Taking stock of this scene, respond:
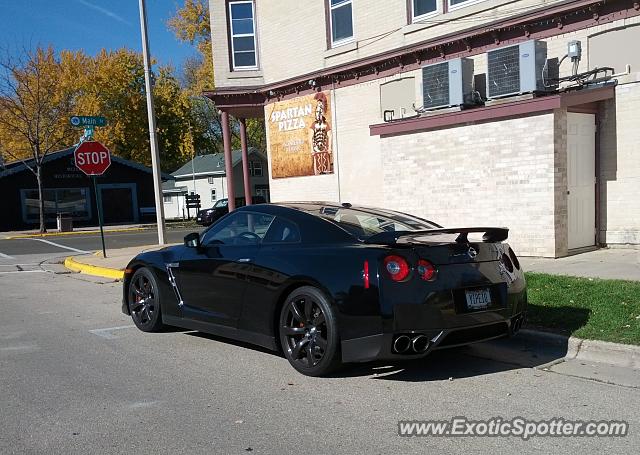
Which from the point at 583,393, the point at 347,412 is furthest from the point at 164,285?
the point at 583,393

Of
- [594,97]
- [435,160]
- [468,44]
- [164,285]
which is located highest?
[468,44]

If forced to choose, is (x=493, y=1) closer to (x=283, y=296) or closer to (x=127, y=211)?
(x=283, y=296)

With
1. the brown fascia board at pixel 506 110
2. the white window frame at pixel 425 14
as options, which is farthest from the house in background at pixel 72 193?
the brown fascia board at pixel 506 110

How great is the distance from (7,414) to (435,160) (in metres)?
9.49

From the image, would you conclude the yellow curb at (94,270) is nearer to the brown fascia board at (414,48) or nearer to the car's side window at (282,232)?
the brown fascia board at (414,48)

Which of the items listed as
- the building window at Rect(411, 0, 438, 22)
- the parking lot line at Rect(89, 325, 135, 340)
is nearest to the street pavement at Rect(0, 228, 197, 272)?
the parking lot line at Rect(89, 325, 135, 340)

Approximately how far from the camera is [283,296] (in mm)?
5422

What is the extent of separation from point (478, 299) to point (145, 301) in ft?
13.3

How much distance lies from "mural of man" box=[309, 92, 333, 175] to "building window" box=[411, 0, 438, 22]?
3358 mm

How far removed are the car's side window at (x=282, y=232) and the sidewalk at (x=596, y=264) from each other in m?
5.07

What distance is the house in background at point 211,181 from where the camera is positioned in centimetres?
4809

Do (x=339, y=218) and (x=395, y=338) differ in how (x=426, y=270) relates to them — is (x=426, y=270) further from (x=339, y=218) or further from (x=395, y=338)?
(x=339, y=218)

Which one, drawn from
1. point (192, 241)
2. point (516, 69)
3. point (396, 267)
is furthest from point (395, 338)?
point (516, 69)

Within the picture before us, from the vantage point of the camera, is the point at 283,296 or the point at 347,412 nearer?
the point at 347,412
